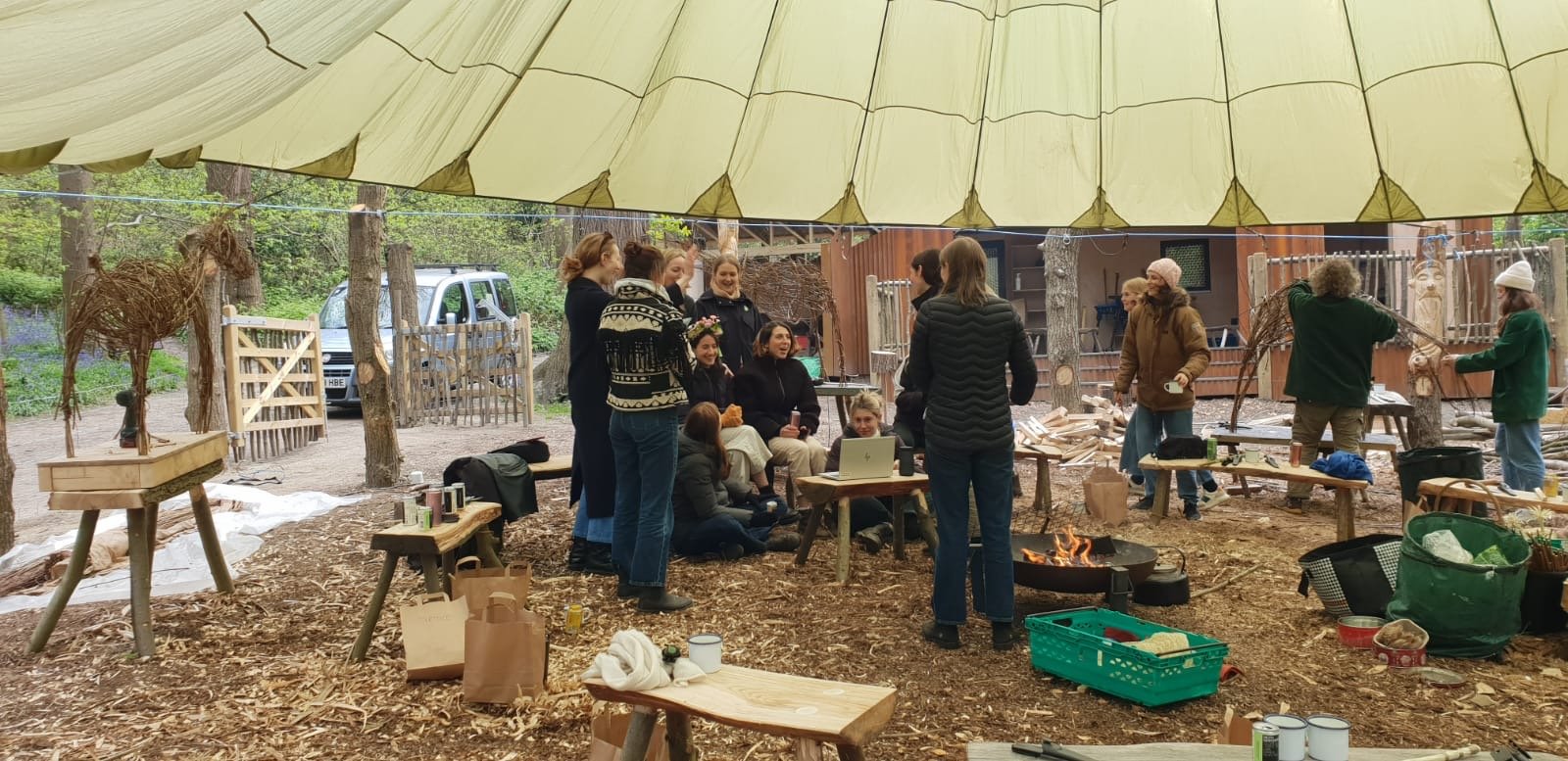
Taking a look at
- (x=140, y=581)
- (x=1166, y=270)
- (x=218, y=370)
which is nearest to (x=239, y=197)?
(x=218, y=370)

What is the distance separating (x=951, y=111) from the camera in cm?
473

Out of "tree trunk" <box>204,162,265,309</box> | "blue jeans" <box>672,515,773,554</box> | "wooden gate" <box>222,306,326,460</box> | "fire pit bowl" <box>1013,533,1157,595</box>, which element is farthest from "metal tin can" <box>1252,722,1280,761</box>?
"tree trunk" <box>204,162,265,309</box>

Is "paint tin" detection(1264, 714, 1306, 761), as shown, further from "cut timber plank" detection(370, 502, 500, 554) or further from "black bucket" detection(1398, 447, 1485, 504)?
"black bucket" detection(1398, 447, 1485, 504)

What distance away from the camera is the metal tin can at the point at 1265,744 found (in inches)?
90.7

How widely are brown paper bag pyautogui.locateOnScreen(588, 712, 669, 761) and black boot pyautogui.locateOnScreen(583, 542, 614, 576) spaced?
3151 millimetres

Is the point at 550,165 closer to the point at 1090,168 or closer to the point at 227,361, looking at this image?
the point at 1090,168

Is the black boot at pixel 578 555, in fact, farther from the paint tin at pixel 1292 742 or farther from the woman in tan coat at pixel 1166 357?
the paint tin at pixel 1292 742

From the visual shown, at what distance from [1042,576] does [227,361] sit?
888 centimetres

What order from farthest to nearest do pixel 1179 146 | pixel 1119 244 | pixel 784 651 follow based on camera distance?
pixel 1119 244 → pixel 784 651 → pixel 1179 146

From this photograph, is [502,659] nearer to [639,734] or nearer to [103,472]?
[639,734]

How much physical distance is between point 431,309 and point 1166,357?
11176mm

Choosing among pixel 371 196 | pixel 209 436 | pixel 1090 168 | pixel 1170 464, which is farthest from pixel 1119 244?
pixel 209 436

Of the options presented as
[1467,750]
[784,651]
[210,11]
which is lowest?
[784,651]

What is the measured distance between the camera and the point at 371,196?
9.16 m
